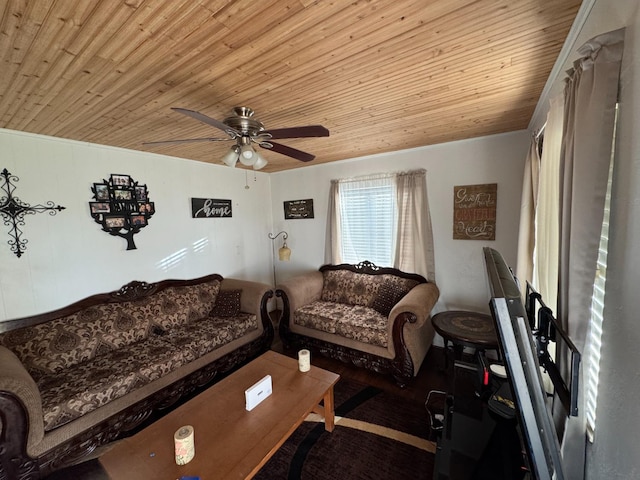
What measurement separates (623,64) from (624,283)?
0.69m

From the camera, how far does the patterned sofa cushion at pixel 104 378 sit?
1.71 meters

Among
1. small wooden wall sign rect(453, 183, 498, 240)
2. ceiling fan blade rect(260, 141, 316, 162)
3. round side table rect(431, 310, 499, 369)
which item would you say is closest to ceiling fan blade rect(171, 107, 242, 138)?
ceiling fan blade rect(260, 141, 316, 162)

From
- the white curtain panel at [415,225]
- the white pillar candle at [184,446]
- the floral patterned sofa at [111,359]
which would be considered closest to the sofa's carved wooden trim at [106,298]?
the floral patterned sofa at [111,359]

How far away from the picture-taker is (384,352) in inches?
99.0

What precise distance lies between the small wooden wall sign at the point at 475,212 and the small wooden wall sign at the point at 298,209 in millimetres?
2062

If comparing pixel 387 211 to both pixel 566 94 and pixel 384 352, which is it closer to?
pixel 384 352

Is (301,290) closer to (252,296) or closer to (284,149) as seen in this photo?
(252,296)

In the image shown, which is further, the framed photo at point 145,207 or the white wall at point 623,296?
the framed photo at point 145,207

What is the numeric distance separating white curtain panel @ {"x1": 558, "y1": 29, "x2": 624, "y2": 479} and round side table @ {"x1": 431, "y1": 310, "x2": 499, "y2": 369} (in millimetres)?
1015

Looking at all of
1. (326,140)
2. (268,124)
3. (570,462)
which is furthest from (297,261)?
(570,462)

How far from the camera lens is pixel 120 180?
2738 millimetres

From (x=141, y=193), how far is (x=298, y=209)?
83.5 inches

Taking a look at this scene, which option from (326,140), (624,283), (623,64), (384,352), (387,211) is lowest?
(384,352)

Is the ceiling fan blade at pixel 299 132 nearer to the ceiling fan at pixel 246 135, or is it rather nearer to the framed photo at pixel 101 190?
the ceiling fan at pixel 246 135
